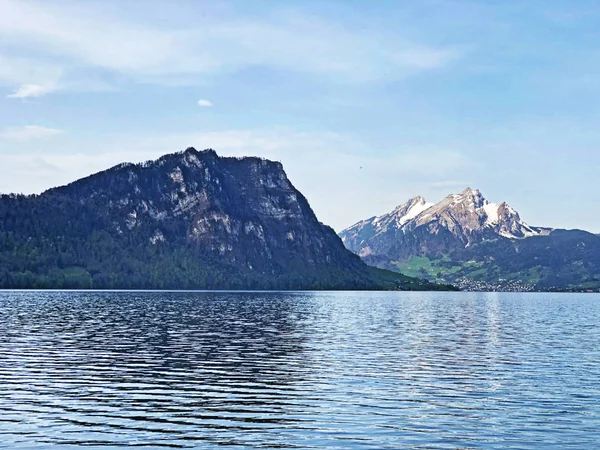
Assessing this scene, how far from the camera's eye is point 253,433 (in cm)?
4312

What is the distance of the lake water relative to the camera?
1661 inches

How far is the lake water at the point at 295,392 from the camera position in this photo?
42.2m

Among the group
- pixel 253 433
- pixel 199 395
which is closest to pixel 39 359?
pixel 199 395

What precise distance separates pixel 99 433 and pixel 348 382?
86.9 feet

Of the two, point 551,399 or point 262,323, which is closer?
point 551,399

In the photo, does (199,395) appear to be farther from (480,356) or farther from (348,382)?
(480,356)

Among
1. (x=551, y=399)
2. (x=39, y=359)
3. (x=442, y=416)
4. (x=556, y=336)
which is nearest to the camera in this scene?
(x=442, y=416)

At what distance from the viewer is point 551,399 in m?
55.4

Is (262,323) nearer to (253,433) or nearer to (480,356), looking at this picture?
(480,356)

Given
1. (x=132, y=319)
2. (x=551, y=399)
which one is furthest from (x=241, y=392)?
(x=132, y=319)

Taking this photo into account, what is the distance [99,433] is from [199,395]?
14580 mm

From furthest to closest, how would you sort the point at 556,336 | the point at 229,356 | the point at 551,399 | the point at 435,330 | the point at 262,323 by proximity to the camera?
the point at 262,323
the point at 435,330
the point at 556,336
the point at 229,356
the point at 551,399

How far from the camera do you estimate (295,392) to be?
58281mm

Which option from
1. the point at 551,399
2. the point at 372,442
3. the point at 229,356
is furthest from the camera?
the point at 229,356
